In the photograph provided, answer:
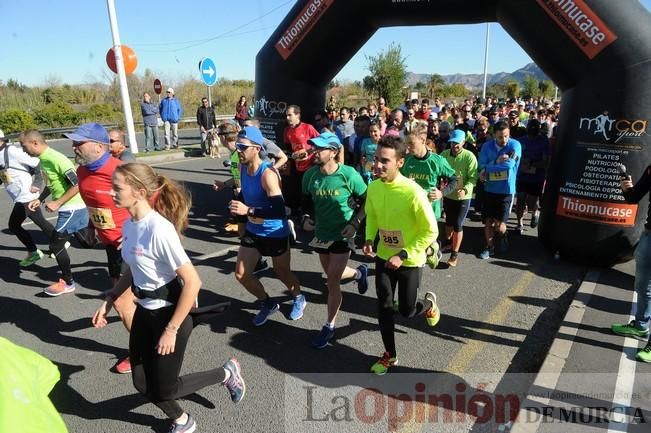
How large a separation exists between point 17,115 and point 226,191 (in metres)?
19.5

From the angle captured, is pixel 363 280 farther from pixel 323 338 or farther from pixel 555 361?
pixel 555 361

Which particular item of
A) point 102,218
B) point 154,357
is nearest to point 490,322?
point 154,357

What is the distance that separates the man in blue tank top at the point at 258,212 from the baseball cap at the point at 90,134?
3.62ft

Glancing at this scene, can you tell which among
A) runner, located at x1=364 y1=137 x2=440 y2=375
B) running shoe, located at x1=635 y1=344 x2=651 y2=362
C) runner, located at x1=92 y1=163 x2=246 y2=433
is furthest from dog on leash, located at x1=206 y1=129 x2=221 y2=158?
running shoe, located at x1=635 y1=344 x2=651 y2=362

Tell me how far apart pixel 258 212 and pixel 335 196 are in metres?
0.73

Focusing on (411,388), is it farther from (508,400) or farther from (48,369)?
(48,369)

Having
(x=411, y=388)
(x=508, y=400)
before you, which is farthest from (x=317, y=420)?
(x=508, y=400)

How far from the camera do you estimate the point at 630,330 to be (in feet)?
12.8

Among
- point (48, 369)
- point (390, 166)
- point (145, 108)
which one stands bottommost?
point (48, 369)

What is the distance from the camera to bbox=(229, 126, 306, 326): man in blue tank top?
392 centimetres

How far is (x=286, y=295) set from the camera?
5016 mm

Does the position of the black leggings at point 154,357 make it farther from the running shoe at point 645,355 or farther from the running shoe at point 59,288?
the running shoe at point 645,355

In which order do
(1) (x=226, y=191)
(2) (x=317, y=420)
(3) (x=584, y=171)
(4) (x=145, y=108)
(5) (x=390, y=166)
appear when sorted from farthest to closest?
(4) (x=145, y=108) → (1) (x=226, y=191) → (3) (x=584, y=171) → (5) (x=390, y=166) → (2) (x=317, y=420)

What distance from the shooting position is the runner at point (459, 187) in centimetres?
575
